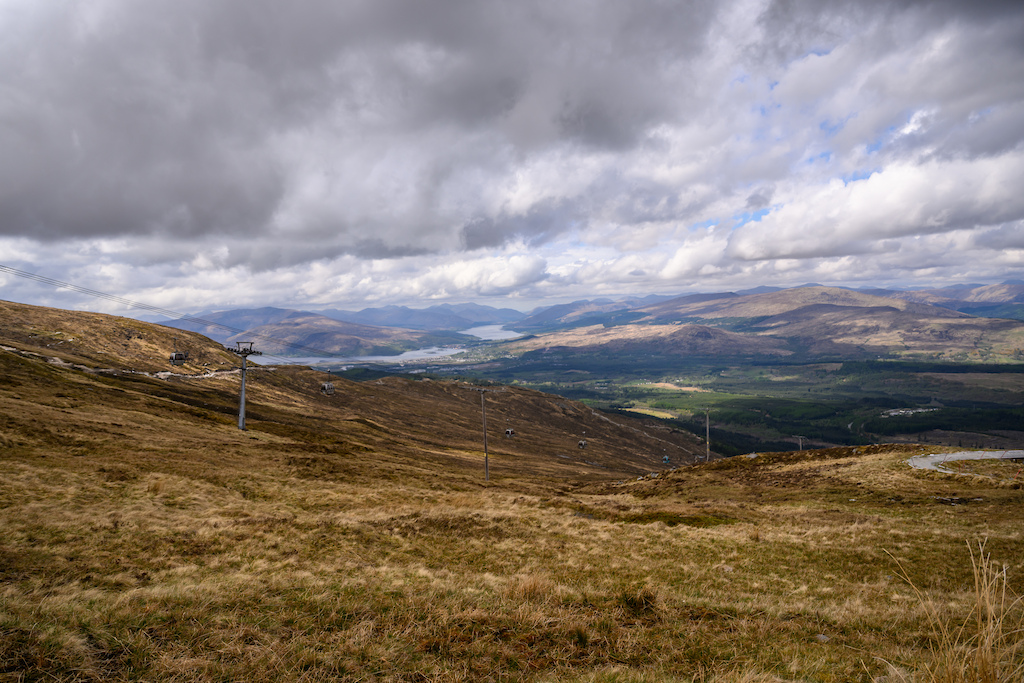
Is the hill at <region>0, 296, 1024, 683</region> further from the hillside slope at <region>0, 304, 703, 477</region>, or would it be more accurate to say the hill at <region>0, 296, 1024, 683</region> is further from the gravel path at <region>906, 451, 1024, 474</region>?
the gravel path at <region>906, 451, 1024, 474</region>

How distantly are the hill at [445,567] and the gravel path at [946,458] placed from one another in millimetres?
2866

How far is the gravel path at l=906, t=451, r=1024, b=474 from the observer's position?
4087 cm

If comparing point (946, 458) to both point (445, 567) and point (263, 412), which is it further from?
point (263, 412)

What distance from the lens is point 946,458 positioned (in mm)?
44312

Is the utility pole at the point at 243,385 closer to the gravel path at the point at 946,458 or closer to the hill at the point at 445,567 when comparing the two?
the hill at the point at 445,567

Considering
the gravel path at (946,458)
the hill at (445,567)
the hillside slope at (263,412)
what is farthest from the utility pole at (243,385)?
the gravel path at (946,458)

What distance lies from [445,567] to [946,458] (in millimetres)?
53770

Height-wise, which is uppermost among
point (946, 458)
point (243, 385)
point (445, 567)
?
point (243, 385)

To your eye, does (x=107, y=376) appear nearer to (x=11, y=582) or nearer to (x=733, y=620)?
(x=11, y=582)

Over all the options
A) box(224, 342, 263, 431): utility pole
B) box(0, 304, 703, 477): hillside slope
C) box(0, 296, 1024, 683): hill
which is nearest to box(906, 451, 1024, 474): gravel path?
box(0, 296, 1024, 683): hill

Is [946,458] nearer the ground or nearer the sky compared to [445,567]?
nearer the ground

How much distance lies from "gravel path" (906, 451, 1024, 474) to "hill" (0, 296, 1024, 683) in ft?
9.40

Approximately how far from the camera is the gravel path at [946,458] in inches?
1609

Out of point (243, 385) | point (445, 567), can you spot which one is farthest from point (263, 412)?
point (445, 567)
